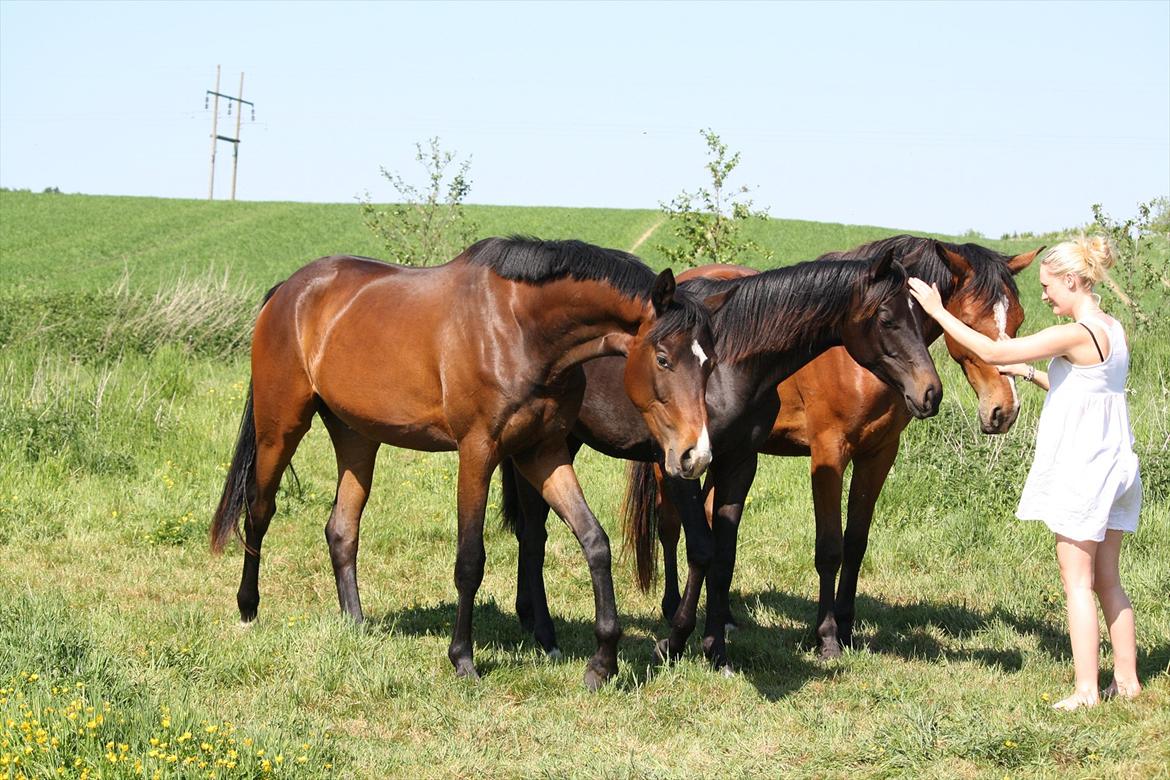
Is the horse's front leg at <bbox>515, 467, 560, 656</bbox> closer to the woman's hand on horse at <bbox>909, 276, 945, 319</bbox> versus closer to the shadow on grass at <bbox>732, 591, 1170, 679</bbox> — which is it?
the shadow on grass at <bbox>732, 591, 1170, 679</bbox>

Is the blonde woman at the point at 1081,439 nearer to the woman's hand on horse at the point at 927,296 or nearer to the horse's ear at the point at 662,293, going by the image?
the woman's hand on horse at the point at 927,296

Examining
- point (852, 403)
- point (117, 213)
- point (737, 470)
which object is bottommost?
point (737, 470)

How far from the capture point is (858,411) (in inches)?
251

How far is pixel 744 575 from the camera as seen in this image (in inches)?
319

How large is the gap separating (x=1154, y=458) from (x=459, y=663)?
6458 mm

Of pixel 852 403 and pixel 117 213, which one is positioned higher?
pixel 117 213

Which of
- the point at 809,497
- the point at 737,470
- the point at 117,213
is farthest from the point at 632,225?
the point at 737,470

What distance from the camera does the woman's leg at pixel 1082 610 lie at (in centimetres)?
479

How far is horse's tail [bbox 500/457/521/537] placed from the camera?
7207mm

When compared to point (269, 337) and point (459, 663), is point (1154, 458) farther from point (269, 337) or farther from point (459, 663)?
point (269, 337)

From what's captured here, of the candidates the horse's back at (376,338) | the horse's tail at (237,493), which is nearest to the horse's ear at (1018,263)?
the horse's back at (376,338)

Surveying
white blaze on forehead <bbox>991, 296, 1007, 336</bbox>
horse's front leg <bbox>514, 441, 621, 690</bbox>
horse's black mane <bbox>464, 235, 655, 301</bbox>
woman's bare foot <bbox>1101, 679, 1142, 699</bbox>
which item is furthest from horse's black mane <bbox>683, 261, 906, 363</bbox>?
woman's bare foot <bbox>1101, 679, 1142, 699</bbox>

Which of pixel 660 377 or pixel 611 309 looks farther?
pixel 611 309

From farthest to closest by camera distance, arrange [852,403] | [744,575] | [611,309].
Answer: [744,575] → [852,403] → [611,309]
